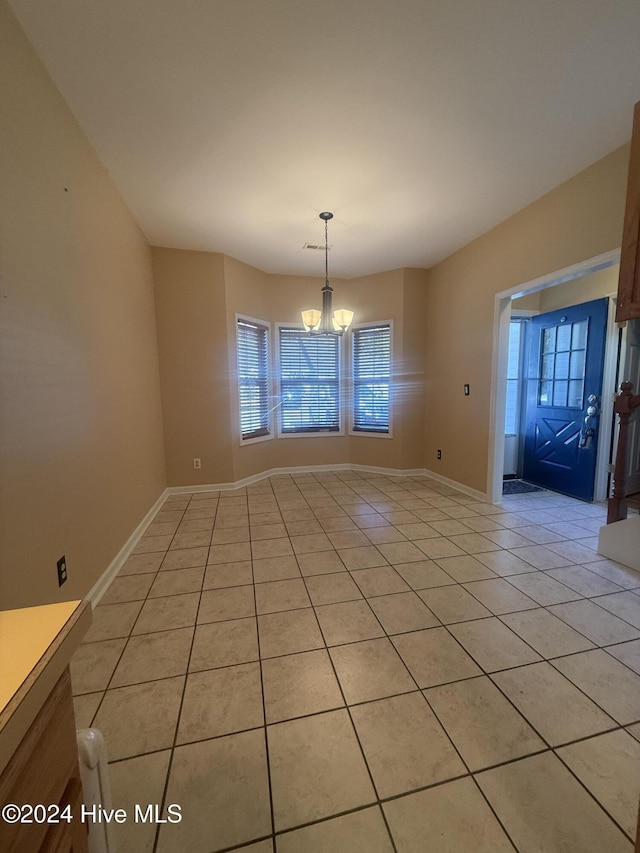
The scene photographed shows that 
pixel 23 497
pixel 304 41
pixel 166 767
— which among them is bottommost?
pixel 166 767

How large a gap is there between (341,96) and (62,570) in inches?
112

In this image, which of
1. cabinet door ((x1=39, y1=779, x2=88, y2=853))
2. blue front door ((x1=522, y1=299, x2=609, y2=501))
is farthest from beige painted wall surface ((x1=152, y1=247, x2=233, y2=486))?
blue front door ((x1=522, y1=299, x2=609, y2=501))

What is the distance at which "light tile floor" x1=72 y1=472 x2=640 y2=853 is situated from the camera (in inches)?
39.3

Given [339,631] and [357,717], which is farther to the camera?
[339,631]

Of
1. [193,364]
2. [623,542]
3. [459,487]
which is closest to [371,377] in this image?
[459,487]

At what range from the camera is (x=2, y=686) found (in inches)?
19.0

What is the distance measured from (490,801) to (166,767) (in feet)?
3.41

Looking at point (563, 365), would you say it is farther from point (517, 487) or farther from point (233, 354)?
point (233, 354)

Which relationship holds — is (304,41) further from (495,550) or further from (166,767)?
(495,550)

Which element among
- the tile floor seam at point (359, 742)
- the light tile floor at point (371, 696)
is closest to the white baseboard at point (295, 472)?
the light tile floor at point (371, 696)

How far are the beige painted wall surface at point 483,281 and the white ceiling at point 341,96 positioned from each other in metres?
0.19

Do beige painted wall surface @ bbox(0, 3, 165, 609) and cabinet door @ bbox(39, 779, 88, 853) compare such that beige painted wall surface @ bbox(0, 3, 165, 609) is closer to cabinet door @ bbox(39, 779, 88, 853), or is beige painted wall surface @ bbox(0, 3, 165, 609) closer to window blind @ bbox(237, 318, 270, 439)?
cabinet door @ bbox(39, 779, 88, 853)

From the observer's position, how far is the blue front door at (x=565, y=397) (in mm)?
3455

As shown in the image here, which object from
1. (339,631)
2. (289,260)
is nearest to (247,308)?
(289,260)
